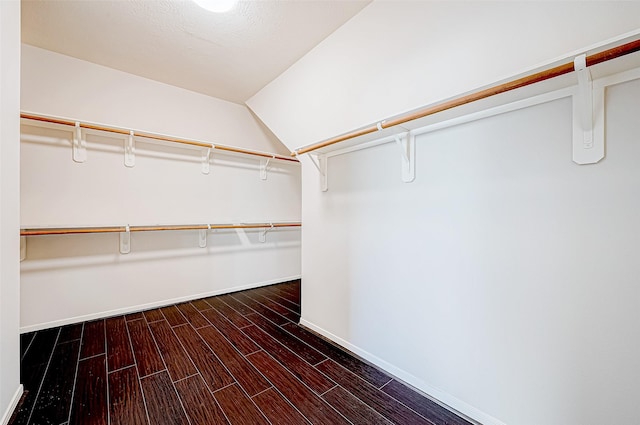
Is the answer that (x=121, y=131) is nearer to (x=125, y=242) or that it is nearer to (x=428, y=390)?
(x=125, y=242)

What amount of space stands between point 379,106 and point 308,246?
1248 millimetres

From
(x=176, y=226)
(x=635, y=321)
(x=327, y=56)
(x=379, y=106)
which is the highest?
(x=327, y=56)

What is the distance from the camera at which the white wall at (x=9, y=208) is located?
120 centimetres

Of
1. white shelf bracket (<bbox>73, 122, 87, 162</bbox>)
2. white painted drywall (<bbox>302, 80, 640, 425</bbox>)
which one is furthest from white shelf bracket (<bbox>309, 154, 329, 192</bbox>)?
white shelf bracket (<bbox>73, 122, 87, 162</bbox>)

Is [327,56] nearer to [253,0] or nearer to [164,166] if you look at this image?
[253,0]

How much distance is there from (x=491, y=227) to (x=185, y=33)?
2298 millimetres

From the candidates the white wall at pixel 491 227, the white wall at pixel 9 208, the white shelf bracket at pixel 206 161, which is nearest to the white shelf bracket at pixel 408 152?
the white wall at pixel 491 227

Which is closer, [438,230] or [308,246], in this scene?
[438,230]

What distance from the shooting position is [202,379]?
63.2 inches

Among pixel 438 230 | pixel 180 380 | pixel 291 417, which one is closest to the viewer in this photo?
pixel 291 417

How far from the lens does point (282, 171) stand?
364 cm

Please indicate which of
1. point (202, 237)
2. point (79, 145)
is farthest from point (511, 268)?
point (79, 145)

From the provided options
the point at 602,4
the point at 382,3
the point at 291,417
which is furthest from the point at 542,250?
the point at 382,3

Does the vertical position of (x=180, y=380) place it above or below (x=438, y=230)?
below
